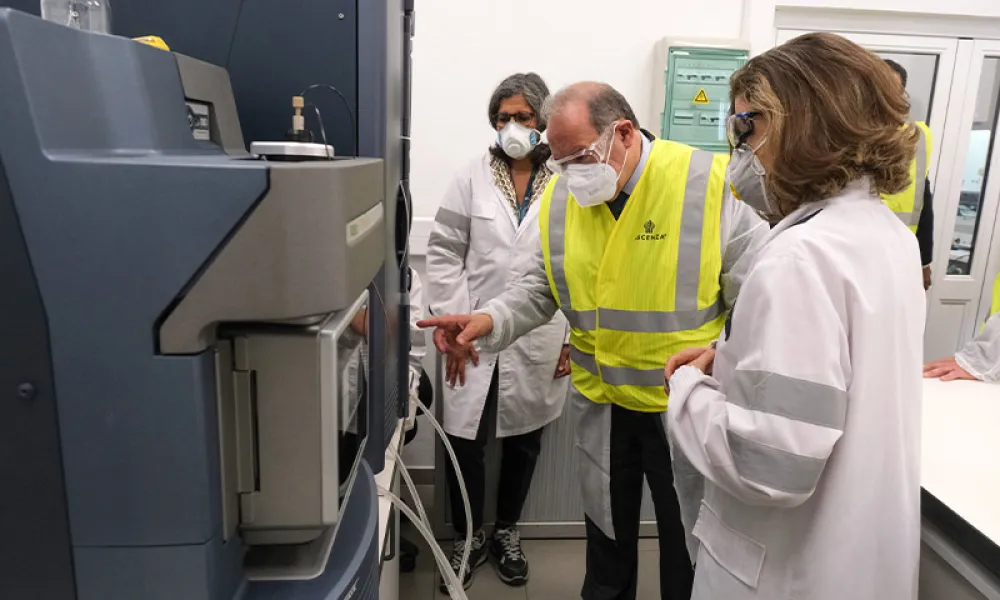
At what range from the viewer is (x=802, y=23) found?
2.78 m

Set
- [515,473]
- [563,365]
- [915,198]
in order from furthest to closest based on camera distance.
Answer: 1. [915,198]
2. [515,473]
3. [563,365]

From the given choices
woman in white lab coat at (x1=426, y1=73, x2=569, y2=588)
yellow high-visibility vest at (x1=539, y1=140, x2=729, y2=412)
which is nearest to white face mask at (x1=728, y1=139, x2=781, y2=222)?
yellow high-visibility vest at (x1=539, y1=140, x2=729, y2=412)

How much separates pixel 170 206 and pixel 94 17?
22.9 inches

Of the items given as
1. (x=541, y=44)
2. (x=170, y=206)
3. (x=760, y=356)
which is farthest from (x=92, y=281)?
(x=541, y=44)

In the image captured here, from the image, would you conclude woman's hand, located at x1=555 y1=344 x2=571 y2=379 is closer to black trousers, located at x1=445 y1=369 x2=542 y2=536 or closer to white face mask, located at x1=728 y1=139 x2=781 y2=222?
black trousers, located at x1=445 y1=369 x2=542 y2=536

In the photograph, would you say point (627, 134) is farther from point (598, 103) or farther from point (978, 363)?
point (978, 363)

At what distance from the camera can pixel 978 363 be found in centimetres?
157

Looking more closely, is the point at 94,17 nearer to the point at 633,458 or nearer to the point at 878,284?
the point at 878,284

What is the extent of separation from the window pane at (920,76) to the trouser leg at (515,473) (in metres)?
2.13

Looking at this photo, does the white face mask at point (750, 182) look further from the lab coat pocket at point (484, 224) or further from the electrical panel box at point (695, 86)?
the electrical panel box at point (695, 86)

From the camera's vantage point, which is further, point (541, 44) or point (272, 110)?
point (541, 44)

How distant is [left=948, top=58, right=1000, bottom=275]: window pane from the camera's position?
292 cm

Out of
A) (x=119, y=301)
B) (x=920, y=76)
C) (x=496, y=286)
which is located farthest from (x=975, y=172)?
(x=119, y=301)

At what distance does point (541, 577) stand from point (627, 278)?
1247 mm
